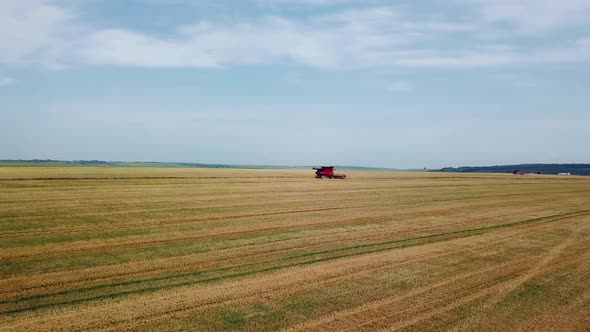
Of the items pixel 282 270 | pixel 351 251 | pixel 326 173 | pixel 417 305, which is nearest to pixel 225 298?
pixel 282 270

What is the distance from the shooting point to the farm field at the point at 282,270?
816cm

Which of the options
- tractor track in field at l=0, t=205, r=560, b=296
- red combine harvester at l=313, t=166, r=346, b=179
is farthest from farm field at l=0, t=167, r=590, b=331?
red combine harvester at l=313, t=166, r=346, b=179

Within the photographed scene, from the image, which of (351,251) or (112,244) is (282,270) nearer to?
(351,251)

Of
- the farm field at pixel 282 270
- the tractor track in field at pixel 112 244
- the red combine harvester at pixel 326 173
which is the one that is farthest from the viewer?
the red combine harvester at pixel 326 173

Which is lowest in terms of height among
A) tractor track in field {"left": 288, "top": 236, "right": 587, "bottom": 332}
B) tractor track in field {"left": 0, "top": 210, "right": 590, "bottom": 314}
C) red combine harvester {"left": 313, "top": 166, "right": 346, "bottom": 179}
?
tractor track in field {"left": 288, "top": 236, "right": 587, "bottom": 332}

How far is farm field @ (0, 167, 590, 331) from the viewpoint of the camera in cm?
816

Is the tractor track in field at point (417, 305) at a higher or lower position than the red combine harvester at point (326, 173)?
lower

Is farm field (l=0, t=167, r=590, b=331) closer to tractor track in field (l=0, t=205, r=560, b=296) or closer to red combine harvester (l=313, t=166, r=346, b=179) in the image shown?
tractor track in field (l=0, t=205, r=560, b=296)

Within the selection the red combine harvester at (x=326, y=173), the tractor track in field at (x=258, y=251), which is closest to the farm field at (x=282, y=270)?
the tractor track in field at (x=258, y=251)

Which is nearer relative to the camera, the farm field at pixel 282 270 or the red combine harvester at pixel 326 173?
the farm field at pixel 282 270

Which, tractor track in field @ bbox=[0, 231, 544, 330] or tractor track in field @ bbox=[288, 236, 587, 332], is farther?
tractor track in field @ bbox=[288, 236, 587, 332]

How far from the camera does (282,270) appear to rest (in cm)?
1120

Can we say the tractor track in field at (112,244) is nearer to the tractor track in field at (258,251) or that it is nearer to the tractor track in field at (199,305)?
the tractor track in field at (258,251)

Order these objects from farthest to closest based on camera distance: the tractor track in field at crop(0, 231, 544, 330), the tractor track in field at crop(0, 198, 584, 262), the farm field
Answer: the tractor track in field at crop(0, 198, 584, 262)
the farm field
the tractor track in field at crop(0, 231, 544, 330)
